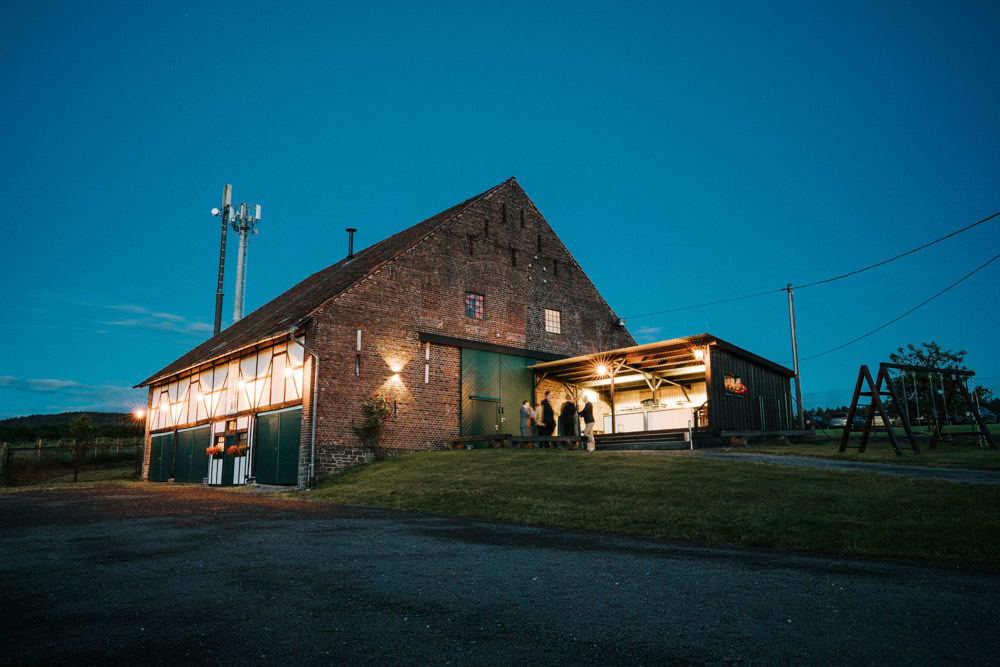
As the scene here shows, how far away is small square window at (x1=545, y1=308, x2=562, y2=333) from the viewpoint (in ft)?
80.3

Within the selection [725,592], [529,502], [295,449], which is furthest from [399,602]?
[295,449]

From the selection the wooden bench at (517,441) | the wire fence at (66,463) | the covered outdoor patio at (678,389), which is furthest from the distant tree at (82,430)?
the covered outdoor patio at (678,389)

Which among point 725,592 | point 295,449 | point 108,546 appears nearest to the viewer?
point 725,592

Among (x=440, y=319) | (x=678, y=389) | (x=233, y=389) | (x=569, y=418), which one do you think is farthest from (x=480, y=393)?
(x=233, y=389)

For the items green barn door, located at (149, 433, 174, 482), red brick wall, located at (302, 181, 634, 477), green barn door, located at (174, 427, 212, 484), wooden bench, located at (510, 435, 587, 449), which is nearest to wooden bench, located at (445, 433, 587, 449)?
wooden bench, located at (510, 435, 587, 449)

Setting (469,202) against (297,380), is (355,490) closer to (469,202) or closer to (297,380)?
(297,380)

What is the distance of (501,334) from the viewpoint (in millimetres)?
22734

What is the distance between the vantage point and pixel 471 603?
4.81 m

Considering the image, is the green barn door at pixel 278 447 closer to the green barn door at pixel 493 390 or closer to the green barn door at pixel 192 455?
the green barn door at pixel 192 455

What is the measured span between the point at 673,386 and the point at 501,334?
7316 millimetres

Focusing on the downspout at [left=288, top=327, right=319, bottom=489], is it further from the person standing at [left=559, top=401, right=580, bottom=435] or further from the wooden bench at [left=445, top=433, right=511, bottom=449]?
the person standing at [left=559, top=401, right=580, bottom=435]

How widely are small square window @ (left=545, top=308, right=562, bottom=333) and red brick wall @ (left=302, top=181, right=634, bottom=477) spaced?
0.20 meters

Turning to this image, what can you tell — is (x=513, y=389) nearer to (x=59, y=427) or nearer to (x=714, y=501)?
(x=714, y=501)

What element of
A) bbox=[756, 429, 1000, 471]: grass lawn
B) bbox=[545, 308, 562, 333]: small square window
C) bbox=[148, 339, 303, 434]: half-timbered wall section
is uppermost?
bbox=[545, 308, 562, 333]: small square window
